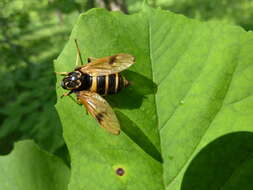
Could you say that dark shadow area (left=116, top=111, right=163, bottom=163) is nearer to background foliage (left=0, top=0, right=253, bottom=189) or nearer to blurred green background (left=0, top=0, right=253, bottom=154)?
blurred green background (left=0, top=0, right=253, bottom=154)

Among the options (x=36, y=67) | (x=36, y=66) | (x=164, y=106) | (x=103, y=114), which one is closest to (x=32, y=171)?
(x=103, y=114)

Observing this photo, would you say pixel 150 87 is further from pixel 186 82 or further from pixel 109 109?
pixel 109 109

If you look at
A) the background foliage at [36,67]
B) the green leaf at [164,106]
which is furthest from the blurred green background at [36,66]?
the green leaf at [164,106]

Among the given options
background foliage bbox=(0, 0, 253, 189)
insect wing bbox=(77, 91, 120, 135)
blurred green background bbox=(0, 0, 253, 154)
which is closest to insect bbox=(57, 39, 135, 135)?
insect wing bbox=(77, 91, 120, 135)

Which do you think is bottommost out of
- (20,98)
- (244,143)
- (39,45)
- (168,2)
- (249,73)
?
(39,45)

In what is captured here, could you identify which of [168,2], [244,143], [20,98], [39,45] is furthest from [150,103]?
[39,45]

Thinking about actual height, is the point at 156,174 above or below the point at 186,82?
below

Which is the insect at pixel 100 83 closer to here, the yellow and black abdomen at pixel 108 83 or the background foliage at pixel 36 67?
the yellow and black abdomen at pixel 108 83
